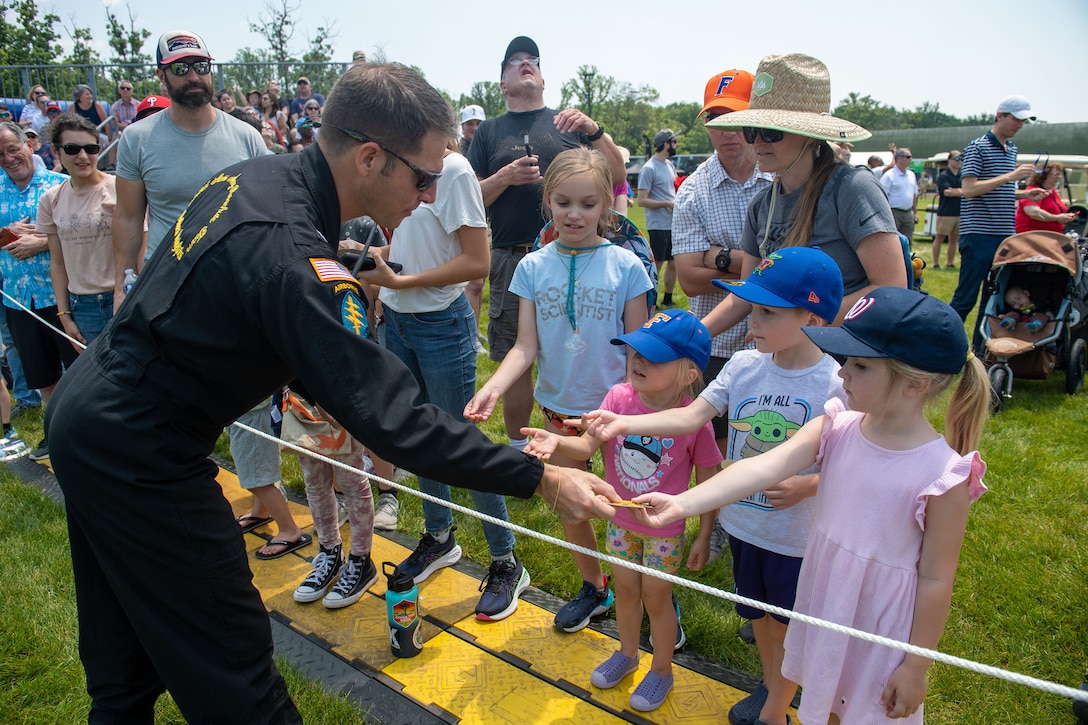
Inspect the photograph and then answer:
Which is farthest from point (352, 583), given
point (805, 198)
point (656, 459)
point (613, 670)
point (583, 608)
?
point (805, 198)

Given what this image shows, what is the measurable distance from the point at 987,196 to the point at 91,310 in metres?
8.47

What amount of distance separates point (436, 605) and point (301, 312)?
2.41m

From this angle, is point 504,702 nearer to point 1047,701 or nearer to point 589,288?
point 589,288

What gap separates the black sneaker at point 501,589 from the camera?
3.54 meters

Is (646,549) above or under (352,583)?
above

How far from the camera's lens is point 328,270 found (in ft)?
5.97

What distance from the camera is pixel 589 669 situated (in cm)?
316

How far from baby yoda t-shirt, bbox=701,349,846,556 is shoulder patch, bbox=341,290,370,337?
1.33 meters

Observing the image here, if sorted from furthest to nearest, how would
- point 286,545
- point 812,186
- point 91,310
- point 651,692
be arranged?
point 91,310
point 286,545
point 651,692
point 812,186

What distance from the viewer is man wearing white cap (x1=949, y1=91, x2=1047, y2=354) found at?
23.4ft

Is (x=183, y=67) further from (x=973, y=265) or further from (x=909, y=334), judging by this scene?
(x=973, y=265)

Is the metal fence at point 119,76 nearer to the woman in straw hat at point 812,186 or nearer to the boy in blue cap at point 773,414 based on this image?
the woman in straw hat at point 812,186

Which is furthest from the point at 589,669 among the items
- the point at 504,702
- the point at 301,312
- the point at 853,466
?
the point at 301,312

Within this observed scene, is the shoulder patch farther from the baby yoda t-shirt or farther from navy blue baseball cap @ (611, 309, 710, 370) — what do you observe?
the baby yoda t-shirt
